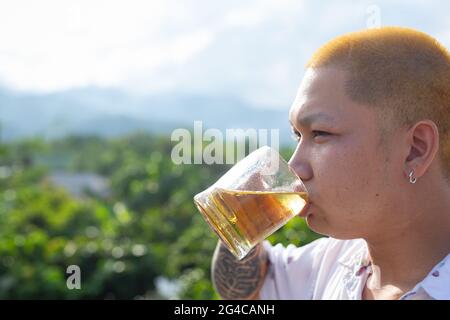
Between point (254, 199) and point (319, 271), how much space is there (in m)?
0.67

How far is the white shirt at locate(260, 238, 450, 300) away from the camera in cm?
212

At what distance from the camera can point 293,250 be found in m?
2.44

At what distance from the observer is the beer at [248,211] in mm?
1753

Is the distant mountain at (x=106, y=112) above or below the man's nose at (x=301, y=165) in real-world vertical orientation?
below

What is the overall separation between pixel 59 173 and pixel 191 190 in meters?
10.4

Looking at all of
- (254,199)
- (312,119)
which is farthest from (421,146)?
(254,199)

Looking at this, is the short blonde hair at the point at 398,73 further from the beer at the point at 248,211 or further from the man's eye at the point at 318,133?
the beer at the point at 248,211

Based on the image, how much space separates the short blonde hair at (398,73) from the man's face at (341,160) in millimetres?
39

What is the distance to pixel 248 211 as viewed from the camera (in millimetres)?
1765

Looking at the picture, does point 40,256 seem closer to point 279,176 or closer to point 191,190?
point 191,190

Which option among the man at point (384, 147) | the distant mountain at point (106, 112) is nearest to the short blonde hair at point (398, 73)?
the man at point (384, 147)

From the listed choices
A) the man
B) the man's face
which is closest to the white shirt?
the man

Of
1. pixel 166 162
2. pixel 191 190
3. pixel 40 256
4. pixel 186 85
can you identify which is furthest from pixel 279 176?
pixel 186 85

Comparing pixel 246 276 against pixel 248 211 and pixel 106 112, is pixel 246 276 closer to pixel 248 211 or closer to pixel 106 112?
pixel 248 211
